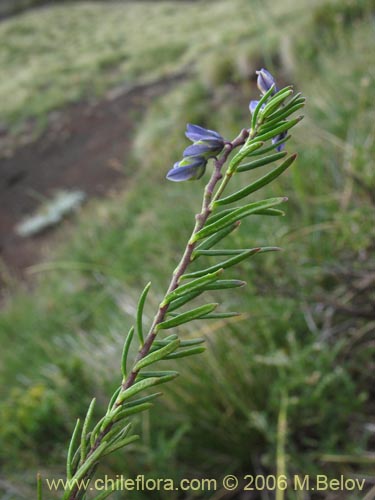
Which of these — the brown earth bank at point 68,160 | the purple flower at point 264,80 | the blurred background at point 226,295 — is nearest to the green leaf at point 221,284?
the purple flower at point 264,80

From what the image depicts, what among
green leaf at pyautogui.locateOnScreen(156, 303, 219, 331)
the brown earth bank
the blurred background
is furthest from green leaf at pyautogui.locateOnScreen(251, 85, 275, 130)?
the brown earth bank

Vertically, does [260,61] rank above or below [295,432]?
above

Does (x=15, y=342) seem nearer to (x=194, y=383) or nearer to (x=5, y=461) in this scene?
(x=5, y=461)

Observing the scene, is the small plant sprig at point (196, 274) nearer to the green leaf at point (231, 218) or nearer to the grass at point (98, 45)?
the green leaf at point (231, 218)

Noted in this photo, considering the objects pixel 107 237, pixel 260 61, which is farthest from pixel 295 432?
pixel 260 61

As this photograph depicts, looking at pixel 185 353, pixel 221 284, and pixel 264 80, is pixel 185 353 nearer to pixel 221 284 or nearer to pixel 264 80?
pixel 221 284

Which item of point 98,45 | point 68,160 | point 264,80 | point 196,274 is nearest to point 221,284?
point 196,274
